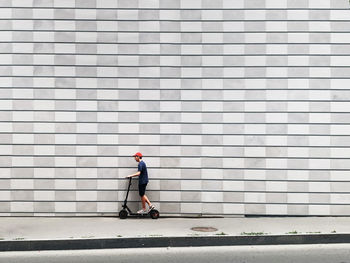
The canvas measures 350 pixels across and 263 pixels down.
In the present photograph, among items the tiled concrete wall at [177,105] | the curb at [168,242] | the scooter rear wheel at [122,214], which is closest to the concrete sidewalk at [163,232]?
the curb at [168,242]

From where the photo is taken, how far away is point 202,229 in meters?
10.7

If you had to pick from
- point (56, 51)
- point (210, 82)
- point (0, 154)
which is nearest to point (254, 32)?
point (210, 82)

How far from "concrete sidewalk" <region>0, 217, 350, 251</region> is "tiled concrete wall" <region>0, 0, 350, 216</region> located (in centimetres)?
66

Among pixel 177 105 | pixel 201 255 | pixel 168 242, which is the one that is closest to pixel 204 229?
pixel 168 242

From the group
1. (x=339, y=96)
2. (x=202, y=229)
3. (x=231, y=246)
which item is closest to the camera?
(x=231, y=246)

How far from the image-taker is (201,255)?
8.88 metres

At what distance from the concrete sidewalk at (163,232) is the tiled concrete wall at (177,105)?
66 centimetres

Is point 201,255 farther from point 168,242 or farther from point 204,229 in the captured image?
point 204,229

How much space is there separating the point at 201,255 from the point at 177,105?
4.78 m

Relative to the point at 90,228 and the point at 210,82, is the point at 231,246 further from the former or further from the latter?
the point at 210,82

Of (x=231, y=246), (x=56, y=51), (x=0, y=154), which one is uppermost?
(x=56, y=51)

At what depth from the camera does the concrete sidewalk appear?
31.1ft

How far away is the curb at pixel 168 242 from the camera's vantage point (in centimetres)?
938

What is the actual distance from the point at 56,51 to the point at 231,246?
7.15 metres
